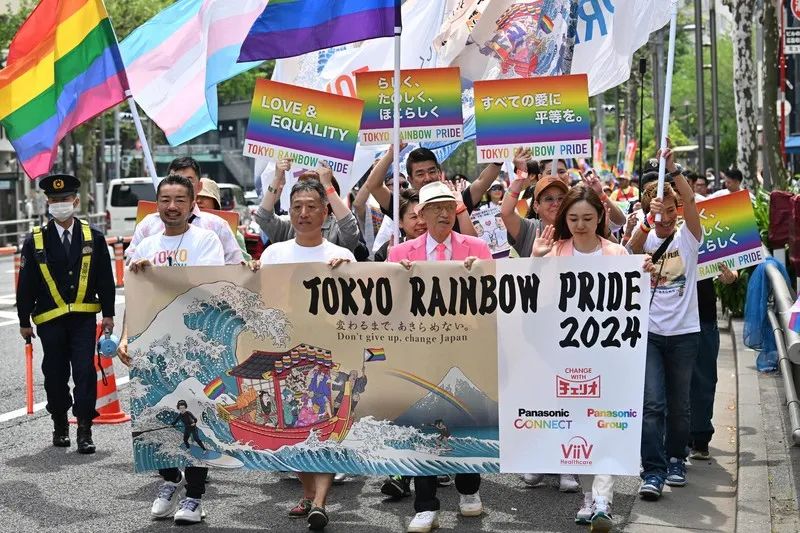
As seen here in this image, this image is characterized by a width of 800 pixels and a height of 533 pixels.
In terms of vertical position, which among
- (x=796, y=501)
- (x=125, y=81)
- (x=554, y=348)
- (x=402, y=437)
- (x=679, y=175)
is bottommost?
(x=796, y=501)

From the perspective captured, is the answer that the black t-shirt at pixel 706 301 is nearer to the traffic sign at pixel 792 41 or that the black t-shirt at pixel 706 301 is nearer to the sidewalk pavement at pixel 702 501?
the sidewalk pavement at pixel 702 501

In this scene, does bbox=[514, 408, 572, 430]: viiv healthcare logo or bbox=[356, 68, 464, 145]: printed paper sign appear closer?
bbox=[514, 408, 572, 430]: viiv healthcare logo

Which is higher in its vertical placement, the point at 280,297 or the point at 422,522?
the point at 280,297

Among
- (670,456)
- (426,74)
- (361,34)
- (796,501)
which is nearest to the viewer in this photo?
A: (796,501)

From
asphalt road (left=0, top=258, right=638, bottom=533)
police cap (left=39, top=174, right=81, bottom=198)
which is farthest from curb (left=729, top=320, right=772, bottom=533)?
police cap (left=39, top=174, right=81, bottom=198)

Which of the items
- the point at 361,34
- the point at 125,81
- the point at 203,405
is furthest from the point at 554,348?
the point at 125,81

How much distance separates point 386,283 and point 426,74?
2785 millimetres

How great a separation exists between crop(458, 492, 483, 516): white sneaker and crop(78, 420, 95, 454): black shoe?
3164 mm

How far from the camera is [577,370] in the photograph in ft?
22.0

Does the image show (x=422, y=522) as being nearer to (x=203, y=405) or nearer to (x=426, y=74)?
(x=203, y=405)

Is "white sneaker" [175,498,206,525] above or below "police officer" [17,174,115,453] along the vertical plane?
below

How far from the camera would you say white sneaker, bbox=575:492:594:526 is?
6.93 metres

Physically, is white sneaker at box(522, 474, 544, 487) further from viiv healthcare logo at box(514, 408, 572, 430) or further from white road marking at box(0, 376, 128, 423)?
white road marking at box(0, 376, 128, 423)

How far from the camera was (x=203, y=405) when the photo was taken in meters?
7.02
